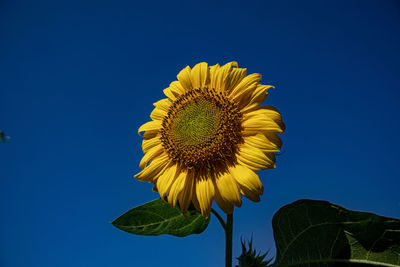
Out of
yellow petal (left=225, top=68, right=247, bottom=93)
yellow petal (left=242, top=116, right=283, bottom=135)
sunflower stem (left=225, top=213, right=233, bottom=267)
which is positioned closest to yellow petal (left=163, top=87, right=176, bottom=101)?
yellow petal (left=225, top=68, right=247, bottom=93)

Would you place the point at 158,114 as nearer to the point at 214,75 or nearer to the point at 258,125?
the point at 214,75

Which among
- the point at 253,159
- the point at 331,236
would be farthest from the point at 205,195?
the point at 331,236

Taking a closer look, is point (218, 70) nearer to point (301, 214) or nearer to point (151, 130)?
point (151, 130)

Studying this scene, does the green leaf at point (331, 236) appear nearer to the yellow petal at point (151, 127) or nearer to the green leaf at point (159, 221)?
the green leaf at point (159, 221)

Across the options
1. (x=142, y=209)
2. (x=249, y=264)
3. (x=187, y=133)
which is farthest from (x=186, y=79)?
(x=249, y=264)

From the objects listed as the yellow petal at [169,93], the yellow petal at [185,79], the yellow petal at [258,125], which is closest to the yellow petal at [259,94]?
the yellow petal at [258,125]

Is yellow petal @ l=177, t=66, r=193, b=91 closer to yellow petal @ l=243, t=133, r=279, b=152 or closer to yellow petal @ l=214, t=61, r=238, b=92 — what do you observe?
yellow petal @ l=214, t=61, r=238, b=92

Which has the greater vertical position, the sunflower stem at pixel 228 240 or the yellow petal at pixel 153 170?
the yellow petal at pixel 153 170
